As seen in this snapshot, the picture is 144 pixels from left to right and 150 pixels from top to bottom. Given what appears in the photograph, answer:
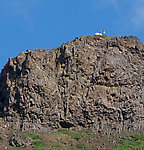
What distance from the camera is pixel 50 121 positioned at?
156ft

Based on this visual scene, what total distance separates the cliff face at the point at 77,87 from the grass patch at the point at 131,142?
148cm

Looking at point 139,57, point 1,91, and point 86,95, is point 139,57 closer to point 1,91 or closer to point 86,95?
point 86,95

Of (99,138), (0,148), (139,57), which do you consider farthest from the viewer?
(139,57)

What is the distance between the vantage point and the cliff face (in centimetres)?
4775

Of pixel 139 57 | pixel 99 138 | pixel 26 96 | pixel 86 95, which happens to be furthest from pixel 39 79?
pixel 139 57

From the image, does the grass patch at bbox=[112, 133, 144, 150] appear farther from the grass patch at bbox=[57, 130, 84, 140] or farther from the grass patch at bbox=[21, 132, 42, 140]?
the grass patch at bbox=[21, 132, 42, 140]

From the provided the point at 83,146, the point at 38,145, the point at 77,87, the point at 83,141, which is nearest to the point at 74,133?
the point at 83,141

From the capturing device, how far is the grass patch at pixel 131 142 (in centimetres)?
4442

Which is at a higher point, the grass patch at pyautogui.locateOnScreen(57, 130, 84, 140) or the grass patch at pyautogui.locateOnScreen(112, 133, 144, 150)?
the grass patch at pyautogui.locateOnScreen(57, 130, 84, 140)

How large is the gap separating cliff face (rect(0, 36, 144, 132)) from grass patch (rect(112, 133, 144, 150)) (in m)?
1.48

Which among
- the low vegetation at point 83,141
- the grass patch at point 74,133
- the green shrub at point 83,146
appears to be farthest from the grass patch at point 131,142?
the grass patch at point 74,133

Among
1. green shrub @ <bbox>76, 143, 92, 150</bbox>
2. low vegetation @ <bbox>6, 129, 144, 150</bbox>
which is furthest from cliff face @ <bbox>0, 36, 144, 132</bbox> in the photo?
green shrub @ <bbox>76, 143, 92, 150</bbox>

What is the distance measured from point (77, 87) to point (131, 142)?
8779mm

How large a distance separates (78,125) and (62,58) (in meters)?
8.29
